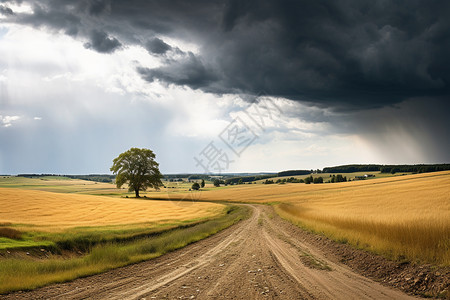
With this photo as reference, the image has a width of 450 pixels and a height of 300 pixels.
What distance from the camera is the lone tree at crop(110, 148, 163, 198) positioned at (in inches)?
2203

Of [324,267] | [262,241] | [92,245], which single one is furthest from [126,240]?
[324,267]

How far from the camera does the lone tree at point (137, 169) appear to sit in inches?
2203

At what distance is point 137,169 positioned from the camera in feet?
187

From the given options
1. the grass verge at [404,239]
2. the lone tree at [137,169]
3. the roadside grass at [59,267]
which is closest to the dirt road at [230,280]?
the roadside grass at [59,267]

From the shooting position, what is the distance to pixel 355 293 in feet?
23.1

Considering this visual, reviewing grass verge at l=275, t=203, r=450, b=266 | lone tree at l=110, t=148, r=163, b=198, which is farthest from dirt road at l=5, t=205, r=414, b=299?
lone tree at l=110, t=148, r=163, b=198

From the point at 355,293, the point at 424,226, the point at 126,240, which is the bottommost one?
the point at 126,240

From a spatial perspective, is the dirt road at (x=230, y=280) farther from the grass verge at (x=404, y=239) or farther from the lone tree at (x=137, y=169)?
the lone tree at (x=137, y=169)

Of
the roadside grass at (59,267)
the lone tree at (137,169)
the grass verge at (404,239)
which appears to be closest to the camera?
the roadside grass at (59,267)

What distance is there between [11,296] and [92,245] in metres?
9.23

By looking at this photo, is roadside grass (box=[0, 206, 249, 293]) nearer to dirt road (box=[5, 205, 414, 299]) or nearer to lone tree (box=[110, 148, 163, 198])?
dirt road (box=[5, 205, 414, 299])

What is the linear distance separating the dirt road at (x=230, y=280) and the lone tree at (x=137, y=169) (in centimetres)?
4720

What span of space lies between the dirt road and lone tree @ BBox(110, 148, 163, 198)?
4720 cm

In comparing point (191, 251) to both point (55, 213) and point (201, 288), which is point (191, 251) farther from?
point (55, 213)
